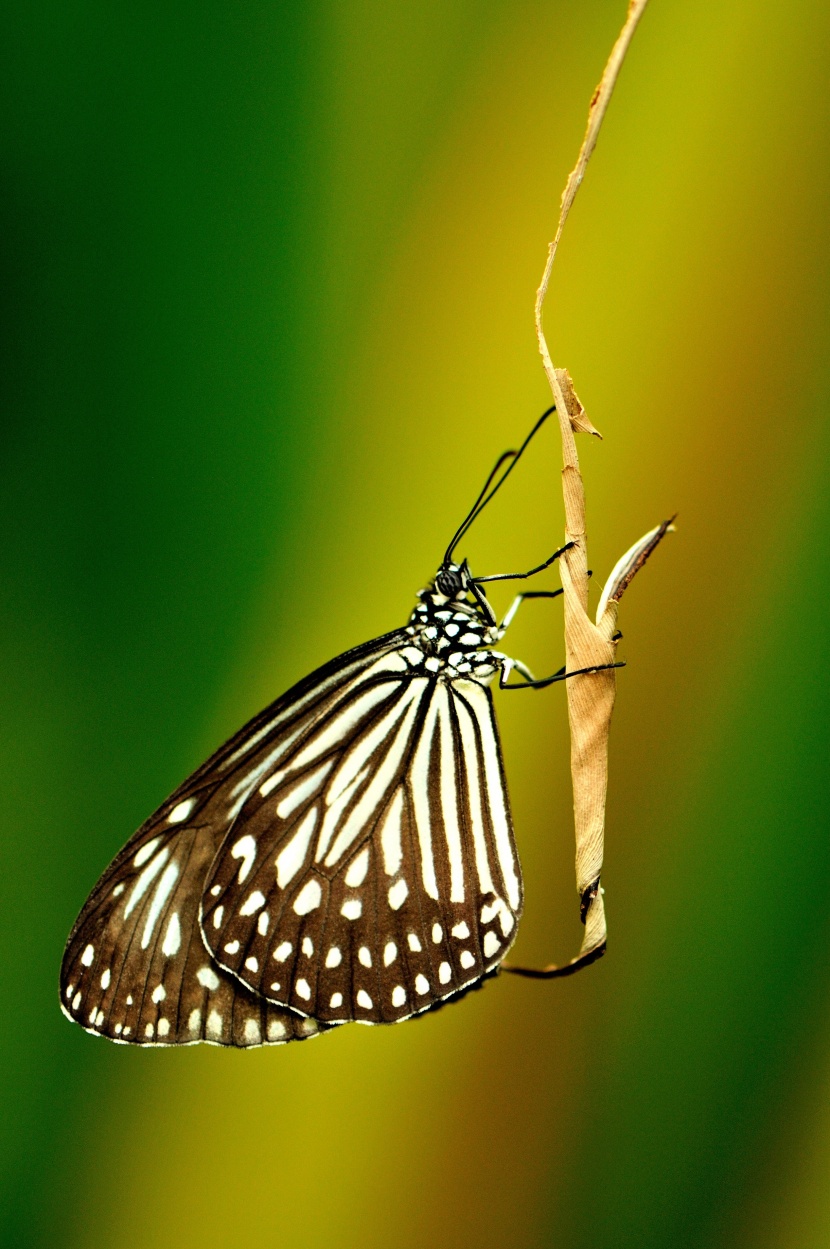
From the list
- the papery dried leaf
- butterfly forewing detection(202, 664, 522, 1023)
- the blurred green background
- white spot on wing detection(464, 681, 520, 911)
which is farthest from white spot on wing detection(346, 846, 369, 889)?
the papery dried leaf

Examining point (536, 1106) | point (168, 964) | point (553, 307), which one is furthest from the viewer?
point (536, 1106)

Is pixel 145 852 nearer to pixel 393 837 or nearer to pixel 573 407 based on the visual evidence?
pixel 393 837

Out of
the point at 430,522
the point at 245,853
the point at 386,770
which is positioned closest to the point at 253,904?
the point at 245,853

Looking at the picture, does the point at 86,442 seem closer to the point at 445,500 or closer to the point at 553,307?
the point at 445,500

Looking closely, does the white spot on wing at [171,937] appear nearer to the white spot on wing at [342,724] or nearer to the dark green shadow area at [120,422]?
the white spot on wing at [342,724]

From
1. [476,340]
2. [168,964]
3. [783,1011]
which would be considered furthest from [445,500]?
[783,1011]

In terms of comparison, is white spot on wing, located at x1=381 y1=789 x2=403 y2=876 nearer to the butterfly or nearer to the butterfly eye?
the butterfly
